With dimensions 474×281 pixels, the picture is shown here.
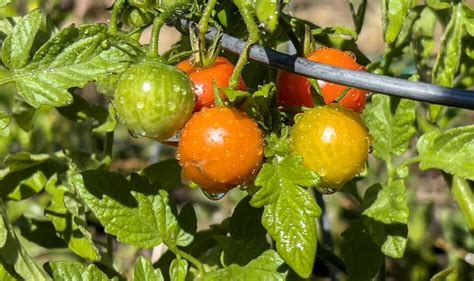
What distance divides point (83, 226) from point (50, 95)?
335 mm

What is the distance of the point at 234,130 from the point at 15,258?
1.83 feet

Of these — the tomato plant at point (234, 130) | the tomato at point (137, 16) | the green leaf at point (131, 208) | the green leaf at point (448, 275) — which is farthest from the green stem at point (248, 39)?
the green leaf at point (448, 275)

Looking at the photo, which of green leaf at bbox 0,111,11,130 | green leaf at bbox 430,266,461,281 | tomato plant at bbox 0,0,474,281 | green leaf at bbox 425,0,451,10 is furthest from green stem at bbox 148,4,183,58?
green leaf at bbox 430,266,461,281

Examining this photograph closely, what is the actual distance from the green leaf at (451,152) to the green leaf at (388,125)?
1.5 inches

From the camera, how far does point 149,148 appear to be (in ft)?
11.3

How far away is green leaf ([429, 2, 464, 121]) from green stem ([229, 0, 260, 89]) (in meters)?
0.47

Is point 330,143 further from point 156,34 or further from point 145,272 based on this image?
point 145,272

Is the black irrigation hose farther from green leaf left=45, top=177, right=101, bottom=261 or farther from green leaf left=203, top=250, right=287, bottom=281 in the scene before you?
green leaf left=45, top=177, right=101, bottom=261

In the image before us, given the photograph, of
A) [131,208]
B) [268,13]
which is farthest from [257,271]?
[268,13]

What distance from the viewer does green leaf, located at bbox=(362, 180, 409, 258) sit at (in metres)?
1.37

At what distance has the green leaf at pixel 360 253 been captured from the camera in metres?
1.48

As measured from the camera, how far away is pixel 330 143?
1.09 meters

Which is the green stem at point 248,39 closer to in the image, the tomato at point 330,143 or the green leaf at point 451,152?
the tomato at point 330,143

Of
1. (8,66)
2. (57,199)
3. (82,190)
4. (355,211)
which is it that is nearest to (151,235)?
(82,190)
